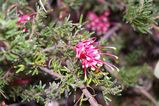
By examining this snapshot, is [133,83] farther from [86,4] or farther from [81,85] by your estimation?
[86,4]

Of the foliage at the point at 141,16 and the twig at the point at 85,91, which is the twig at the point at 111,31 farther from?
the twig at the point at 85,91

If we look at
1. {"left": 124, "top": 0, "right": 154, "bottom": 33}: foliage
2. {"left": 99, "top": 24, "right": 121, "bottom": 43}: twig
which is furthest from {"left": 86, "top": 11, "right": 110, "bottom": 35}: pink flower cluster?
{"left": 124, "top": 0, "right": 154, "bottom": 33}: foliage

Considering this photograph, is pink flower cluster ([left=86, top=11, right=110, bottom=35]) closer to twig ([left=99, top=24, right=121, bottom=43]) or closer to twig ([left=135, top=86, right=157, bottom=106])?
twig ([left=99, top=24, right=121, bottom=43])

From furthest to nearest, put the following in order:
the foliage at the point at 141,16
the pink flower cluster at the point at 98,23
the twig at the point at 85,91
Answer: the pink flower cluster at the point at 98,23 < the foliage at the point at 141,16 < the twig at the point at 85,91

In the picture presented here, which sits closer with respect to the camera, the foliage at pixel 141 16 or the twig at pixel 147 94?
the foliage at pixel 141 16

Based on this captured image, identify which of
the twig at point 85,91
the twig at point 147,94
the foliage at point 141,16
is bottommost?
the twig at point 147,94

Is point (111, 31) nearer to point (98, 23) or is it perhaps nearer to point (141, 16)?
point (98, 23)

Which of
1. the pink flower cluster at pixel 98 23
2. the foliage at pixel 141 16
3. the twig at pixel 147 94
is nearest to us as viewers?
the foliage at pixel 141 16

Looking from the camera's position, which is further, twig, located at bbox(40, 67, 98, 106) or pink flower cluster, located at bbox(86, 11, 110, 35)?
pink flower cluster, located at bbox(86, 11, 110, 35)

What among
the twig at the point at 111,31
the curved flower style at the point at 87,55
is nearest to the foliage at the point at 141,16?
the curved flower style at the point at 87,55
